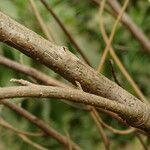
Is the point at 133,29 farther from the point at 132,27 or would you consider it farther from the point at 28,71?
the point at 28,71

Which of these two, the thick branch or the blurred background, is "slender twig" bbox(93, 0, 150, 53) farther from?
the thick branch

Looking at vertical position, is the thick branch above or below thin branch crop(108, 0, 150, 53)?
below

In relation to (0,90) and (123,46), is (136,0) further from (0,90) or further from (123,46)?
(0,90)

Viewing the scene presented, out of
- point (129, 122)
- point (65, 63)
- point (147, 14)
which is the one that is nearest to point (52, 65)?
point (65, 63)

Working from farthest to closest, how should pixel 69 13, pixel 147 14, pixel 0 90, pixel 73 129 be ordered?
pixel 73 129 → pixel 147 14 → pixel 69 13 → pixel 0 90

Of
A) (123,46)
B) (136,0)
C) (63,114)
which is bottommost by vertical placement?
(63,114)

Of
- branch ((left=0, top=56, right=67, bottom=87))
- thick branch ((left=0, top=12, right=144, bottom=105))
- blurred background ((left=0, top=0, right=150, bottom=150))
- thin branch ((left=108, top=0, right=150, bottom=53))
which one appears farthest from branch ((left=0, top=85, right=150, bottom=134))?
thin branch ((left=108, top=0, right=150, bottom=53))
